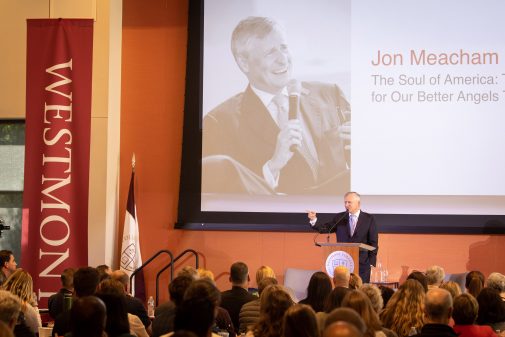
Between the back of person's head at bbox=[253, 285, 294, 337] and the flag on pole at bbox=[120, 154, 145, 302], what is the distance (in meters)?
6.47

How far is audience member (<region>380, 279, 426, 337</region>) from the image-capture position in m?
5.55

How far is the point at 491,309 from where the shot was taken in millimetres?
5535

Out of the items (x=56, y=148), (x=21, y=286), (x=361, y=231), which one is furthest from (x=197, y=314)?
(x=56, y=148)

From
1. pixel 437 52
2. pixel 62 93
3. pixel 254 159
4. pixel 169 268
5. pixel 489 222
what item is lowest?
pixel 169 268

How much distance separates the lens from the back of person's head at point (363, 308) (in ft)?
14.8

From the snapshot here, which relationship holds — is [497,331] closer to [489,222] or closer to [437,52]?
[489,222]

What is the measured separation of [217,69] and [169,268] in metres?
2.74

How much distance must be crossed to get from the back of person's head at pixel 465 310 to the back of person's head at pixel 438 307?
0.36 meters

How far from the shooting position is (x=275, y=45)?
428 inches

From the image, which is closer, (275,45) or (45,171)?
(45,171)

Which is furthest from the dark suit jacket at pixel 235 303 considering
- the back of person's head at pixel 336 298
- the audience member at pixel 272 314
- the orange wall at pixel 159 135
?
the orange wall at pixel 159 135

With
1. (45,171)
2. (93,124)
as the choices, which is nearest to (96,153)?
(93,124)

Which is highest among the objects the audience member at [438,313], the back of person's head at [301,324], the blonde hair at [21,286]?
the back of person's head at [301,324]

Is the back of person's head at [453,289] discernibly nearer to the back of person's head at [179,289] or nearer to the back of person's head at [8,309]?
the back of person's head at [179,289]
